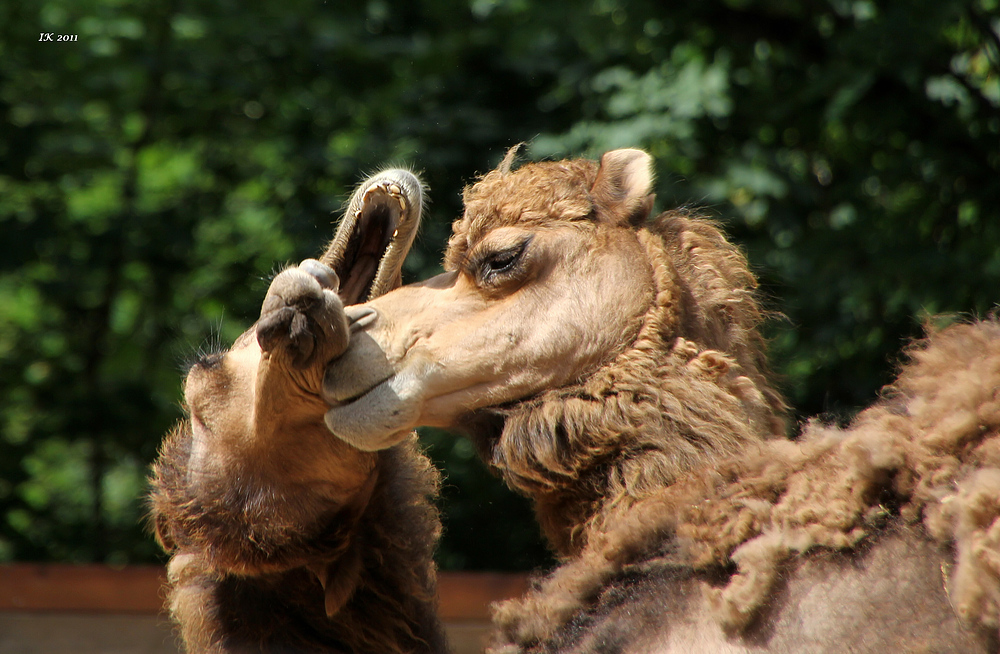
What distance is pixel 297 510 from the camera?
2.30m

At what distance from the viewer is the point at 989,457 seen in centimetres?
144

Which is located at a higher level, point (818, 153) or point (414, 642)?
point (818, 153)

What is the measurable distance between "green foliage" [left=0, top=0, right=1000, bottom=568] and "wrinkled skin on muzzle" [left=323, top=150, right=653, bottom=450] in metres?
1.93

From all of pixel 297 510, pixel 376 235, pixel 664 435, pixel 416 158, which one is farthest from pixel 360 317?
pixel 416 158

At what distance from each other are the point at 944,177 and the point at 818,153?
791mm

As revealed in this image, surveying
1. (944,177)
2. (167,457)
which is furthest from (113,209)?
(944,177)

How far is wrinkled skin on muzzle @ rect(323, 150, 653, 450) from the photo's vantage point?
199 cm

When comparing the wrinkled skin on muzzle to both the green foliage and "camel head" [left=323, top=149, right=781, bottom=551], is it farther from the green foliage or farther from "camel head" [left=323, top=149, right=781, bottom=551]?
the green foliage

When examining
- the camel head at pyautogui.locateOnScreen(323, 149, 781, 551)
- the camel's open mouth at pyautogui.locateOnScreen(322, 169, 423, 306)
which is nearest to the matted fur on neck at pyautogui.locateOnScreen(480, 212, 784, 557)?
the camel head at pyautogui.locateOnScreen(323, 149, 781, 551)

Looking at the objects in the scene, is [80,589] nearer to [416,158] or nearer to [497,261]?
[416,158]

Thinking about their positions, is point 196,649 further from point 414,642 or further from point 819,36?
point 819,36

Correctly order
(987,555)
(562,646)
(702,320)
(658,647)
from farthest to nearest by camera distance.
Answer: (702,320)
(562,646)
(658,647)
(987,555)

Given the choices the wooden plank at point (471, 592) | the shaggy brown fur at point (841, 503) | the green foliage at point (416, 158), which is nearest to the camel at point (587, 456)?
the shaggy brown fur at point (841, 503)

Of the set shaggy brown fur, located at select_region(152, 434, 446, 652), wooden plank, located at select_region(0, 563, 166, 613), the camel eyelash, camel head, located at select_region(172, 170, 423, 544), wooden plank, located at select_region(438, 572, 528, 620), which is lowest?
wooden plank, located at select_region(438, 572, 528, 620)
